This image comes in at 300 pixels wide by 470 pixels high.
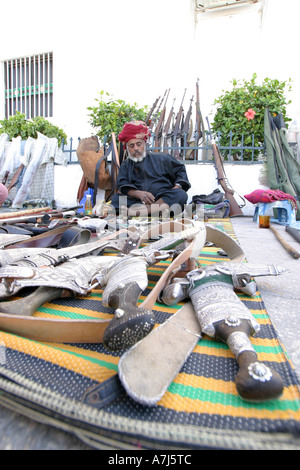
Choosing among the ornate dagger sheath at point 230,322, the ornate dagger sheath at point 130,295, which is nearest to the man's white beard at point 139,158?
the ornate dagger sheath at point 130,295

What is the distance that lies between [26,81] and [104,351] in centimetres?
1342

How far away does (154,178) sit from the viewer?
393 centimetres

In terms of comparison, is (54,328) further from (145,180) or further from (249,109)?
(249,109)

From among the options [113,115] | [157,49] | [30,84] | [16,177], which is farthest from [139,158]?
[30,84]

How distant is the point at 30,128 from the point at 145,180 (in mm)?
4372

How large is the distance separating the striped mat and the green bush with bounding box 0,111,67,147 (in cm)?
661

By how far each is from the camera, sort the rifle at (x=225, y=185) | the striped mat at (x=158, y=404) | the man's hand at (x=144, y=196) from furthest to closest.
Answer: the rifle at (x=225, y=185)
the man's hand at (x=144, y=196)
the striped mat at (x=158, y=404)

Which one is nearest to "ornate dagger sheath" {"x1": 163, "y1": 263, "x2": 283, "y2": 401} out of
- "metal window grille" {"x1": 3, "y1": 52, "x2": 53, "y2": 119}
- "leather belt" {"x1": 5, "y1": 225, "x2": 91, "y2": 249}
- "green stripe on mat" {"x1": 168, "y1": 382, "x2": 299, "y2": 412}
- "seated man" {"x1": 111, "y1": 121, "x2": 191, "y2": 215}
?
"green stripe on mat" {"x1": 168, "y1": 382, "x2": 299, "y2": 412}

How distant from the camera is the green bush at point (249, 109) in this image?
493cm

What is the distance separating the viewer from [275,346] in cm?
72

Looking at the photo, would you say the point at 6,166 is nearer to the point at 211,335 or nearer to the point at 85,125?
the point at 85,125

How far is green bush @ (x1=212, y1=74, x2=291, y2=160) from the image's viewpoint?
4.93 metres

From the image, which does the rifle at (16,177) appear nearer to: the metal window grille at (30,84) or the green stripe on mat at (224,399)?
the green stripe on mat at (224,399)

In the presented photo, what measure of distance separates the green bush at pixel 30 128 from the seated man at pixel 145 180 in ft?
10.6
